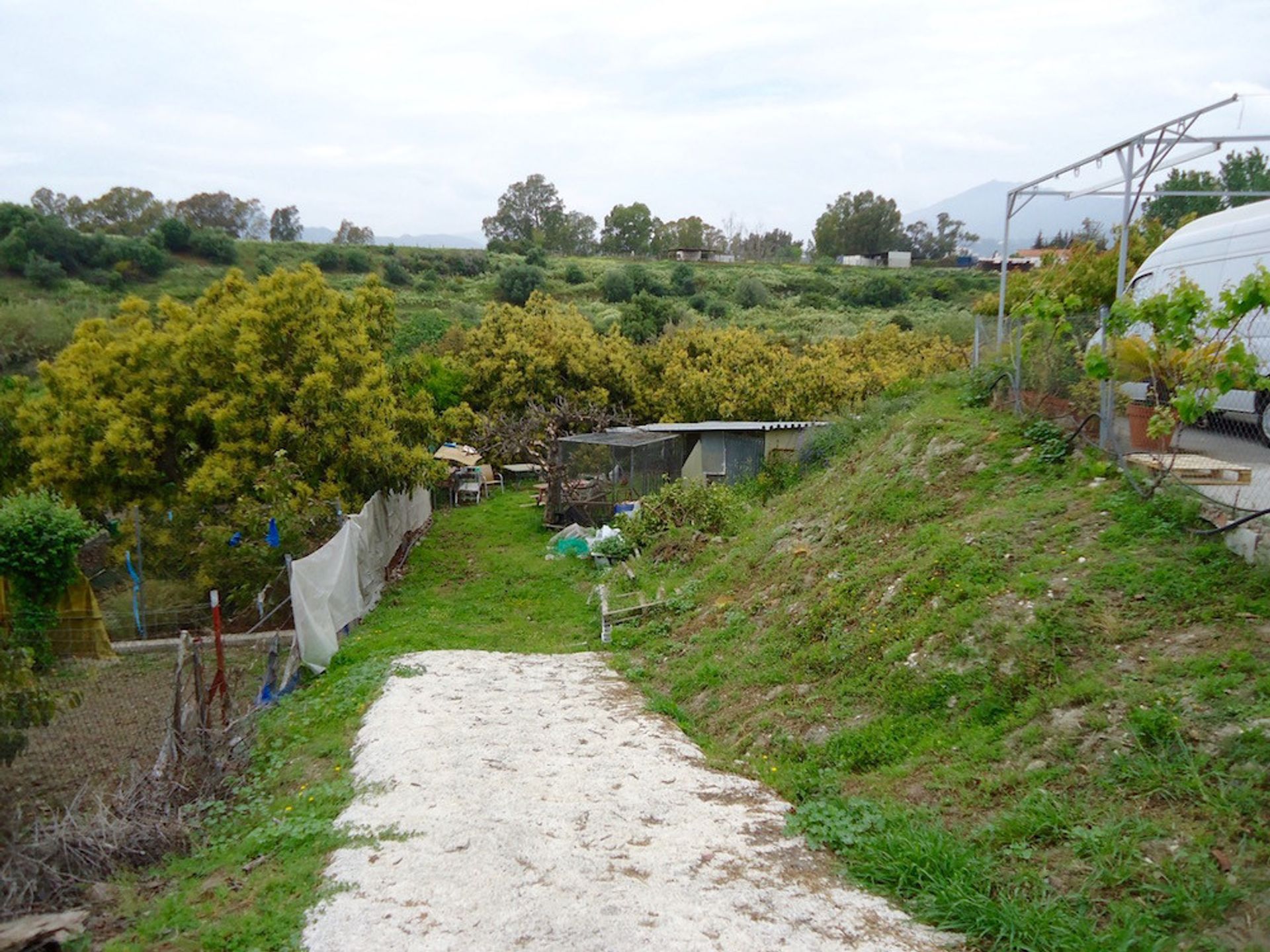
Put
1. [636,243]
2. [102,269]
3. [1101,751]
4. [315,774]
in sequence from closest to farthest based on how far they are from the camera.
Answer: [1101,751] → [315,774] → [102,269] → [636,243]

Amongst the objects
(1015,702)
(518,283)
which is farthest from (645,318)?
(1015,702)

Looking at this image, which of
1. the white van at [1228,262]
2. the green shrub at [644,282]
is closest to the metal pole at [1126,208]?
the white van at [1228,262]

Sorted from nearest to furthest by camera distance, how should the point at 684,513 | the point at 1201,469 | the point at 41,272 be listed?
the point at 1201,469, the point at 684,513, the point at 41,272

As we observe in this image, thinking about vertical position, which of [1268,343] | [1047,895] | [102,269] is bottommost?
[1047,895]

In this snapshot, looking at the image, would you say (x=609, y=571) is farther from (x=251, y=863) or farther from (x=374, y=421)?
(x=251, y=863)

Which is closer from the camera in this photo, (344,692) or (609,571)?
(344,692)

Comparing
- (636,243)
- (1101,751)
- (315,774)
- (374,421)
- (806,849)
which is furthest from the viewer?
(636,243)

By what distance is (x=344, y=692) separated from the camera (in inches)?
365

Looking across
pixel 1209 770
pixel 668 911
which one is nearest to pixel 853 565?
pixel 1209 770

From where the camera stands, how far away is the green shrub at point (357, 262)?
57.8 m

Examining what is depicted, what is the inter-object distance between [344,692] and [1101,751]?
289 inches

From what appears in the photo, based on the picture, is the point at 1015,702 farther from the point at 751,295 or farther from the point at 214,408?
the point at 751,295

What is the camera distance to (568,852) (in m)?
Answer: 5.53

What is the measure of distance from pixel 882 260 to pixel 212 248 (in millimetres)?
55360
